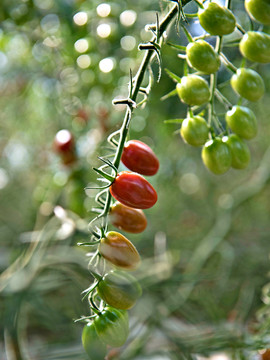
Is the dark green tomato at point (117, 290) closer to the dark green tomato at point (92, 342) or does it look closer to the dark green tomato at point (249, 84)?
the dark green tomato at point (92, 342)

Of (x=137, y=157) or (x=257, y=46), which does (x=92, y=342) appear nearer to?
(x=137, y=157)

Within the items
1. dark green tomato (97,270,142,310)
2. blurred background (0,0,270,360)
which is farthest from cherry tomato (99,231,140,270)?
blurred background (0,0,270,360)

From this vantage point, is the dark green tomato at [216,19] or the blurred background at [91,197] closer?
the dark green tomato at [216,19]

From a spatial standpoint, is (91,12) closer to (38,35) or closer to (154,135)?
(38,35)

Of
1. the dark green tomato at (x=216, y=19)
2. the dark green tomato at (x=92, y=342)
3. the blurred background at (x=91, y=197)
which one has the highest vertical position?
the dark green tomato at (x=216, y=19)

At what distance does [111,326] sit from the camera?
1.16 ft

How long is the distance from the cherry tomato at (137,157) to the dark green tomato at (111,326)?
129 mm

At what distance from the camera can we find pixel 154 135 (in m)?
1.13

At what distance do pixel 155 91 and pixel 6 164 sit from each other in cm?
95

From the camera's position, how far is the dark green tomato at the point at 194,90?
0.38 m

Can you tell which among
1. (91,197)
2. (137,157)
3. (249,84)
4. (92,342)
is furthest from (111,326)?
(91,197)

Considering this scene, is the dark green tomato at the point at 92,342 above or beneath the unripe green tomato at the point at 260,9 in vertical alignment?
beneath

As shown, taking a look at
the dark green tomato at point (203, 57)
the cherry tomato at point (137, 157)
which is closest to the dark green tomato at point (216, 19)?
the dark green tomato at point (203, 57)

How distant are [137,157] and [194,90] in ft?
0.26
